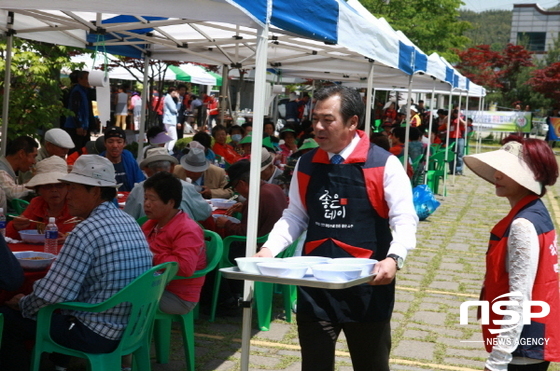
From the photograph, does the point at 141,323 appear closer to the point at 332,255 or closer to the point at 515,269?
the point at 332,255

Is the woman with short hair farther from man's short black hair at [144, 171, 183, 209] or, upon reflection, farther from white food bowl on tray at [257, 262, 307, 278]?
man's short black hair at [144, 171, 183, 209]

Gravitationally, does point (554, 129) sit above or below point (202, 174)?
above

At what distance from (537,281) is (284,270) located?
100 centimetres

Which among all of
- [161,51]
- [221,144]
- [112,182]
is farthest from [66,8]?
[221,144]

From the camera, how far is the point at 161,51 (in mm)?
11055

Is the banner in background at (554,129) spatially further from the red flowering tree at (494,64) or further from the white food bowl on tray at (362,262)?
the white food bowl on tray at (362,262)

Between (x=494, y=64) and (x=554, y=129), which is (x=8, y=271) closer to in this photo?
(x=554, y=129)

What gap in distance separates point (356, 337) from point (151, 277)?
47.2 inches

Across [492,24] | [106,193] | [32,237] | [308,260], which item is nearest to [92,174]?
[106,193]

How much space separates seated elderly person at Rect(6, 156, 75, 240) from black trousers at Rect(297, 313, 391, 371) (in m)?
2.51

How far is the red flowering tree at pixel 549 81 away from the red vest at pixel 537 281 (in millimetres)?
36114

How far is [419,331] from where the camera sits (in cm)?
629

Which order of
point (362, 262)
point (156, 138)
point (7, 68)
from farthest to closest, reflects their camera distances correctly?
point (156, 138)
point (7, 68)
point (362, 262)

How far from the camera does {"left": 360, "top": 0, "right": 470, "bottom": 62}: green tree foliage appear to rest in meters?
27.4
